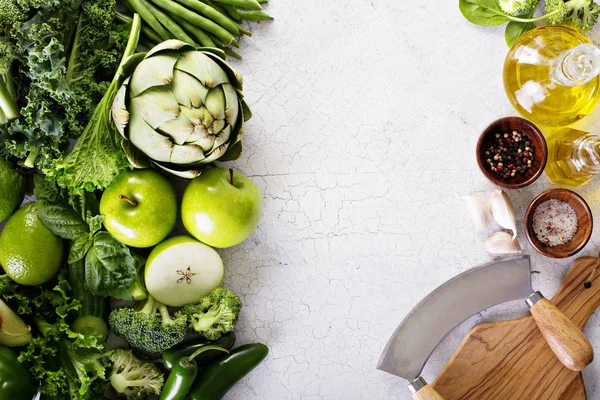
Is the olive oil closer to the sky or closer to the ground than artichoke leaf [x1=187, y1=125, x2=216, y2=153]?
closer to the sky

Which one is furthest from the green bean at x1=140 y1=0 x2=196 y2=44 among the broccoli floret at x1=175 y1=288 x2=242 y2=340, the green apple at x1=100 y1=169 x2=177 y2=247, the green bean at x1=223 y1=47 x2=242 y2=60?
the broccoli floret at x1=175 y1=288 x2=242 y2=340

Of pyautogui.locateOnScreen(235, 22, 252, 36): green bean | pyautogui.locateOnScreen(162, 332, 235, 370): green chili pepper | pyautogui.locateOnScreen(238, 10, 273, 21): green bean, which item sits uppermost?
pyautogui.locateOnScreen(238, 10, 273, 21): green bean

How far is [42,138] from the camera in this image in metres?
1.39

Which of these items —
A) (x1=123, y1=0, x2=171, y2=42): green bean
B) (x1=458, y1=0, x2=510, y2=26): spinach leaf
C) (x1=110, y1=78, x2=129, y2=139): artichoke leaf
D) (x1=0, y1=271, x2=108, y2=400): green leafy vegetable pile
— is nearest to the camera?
(x1=110, y1=78, x2=129, y2=139): artichoke leaf

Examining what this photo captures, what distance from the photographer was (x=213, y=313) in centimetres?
145

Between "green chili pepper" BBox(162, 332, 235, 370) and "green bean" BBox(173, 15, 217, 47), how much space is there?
713 millimetres

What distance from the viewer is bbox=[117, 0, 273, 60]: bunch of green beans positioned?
147 cm

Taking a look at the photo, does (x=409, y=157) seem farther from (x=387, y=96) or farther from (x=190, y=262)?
(x=190, y=262)

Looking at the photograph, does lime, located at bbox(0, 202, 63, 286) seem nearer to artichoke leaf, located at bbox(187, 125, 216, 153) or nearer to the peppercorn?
artichoke leaf, located at bbox(187, 125, 216, 153)

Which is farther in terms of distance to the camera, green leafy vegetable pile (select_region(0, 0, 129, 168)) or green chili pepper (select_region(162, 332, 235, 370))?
green chili pepper (select_region(162, 332, 235, 370))

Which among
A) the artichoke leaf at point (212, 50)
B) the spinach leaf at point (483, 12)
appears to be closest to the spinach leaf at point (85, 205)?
the artichoke leaf at point (212, 50)

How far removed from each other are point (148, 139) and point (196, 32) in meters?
0.35

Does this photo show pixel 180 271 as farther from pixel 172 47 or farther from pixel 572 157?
pixel 572 157

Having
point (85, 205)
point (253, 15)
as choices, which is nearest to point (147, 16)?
point (253, 15)
